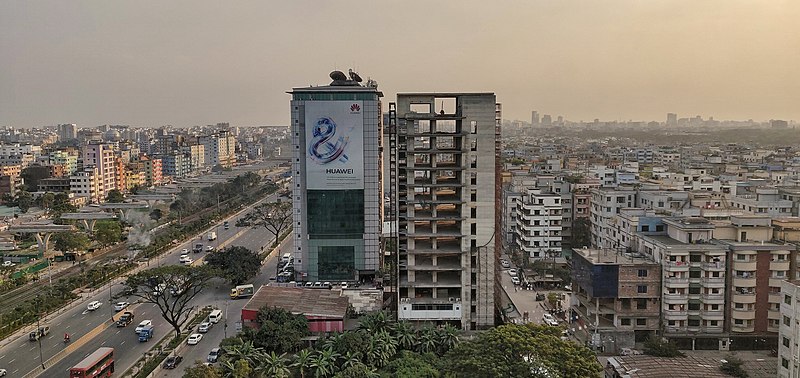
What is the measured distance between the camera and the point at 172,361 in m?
16.0

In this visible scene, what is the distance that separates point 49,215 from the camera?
126 ft

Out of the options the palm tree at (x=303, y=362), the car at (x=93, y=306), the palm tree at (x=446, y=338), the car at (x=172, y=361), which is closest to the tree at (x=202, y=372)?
the palm tree at (x=303, y=362)

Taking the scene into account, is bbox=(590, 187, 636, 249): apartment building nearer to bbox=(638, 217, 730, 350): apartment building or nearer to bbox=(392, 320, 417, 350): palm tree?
bbox=(638, 217, 730, 350): apartment building

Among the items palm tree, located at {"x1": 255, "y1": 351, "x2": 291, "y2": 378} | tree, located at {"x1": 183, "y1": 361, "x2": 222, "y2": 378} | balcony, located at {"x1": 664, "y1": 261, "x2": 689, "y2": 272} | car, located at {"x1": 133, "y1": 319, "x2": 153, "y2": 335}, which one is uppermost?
balcony, located at {"x1": 664, "y1": 261, "x2": 689, "y2": 272}

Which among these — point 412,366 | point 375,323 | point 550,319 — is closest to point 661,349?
point 550,319

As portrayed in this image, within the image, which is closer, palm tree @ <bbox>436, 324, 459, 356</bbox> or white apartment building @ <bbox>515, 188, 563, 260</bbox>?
palm tree @ <bbox>436, 324, 459, 356</bbox>

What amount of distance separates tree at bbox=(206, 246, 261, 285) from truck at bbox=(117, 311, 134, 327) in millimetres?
3768

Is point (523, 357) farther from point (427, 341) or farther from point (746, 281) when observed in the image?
point (746, 281)

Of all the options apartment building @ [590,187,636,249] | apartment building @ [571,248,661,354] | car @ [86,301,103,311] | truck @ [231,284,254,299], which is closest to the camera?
apartment building @ [571,248,661,354]

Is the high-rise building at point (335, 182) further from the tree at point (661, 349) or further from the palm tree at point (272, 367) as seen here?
the tree at point (661, 349)

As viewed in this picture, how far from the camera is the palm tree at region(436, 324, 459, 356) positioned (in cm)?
1502

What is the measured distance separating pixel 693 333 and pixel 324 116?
14420mm

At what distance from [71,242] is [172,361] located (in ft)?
51.0

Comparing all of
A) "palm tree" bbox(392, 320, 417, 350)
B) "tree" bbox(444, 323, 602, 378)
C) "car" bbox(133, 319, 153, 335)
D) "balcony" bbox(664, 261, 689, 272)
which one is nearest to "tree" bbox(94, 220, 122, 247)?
"car" bbox(133, 319, 153, 335)
